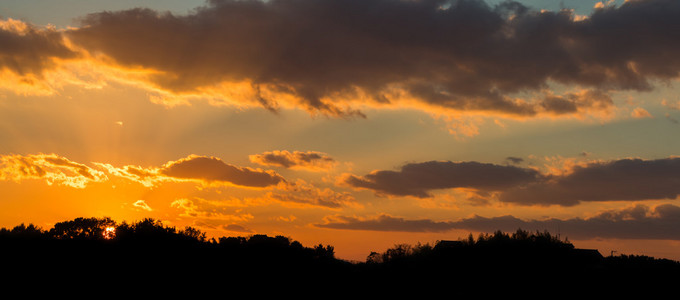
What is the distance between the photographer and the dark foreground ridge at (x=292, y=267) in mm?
39531

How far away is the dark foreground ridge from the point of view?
39531mm

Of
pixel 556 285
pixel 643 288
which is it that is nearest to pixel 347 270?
pixel 556 285

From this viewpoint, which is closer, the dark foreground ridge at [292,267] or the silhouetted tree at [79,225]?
the dark foreground ridge at [292,267]

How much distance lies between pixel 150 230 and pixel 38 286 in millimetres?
12694

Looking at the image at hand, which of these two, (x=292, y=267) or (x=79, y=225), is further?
(x=79, y=225)

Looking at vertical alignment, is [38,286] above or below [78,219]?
below

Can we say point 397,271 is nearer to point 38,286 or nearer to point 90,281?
point 90,281

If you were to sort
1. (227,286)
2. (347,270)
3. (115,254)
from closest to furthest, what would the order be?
(227,286) → (115,254) → (347,270)

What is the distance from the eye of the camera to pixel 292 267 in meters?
50.3

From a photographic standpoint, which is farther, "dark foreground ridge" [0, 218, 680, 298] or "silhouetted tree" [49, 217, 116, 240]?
"silhouetted tree" [49, 217, 116, 240]

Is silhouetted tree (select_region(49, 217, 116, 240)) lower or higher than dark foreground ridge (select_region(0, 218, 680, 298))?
higher

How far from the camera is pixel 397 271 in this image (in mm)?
50781

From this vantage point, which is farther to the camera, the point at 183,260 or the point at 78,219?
the point at 78,219

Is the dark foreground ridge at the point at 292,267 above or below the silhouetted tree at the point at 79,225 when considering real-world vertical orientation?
below
